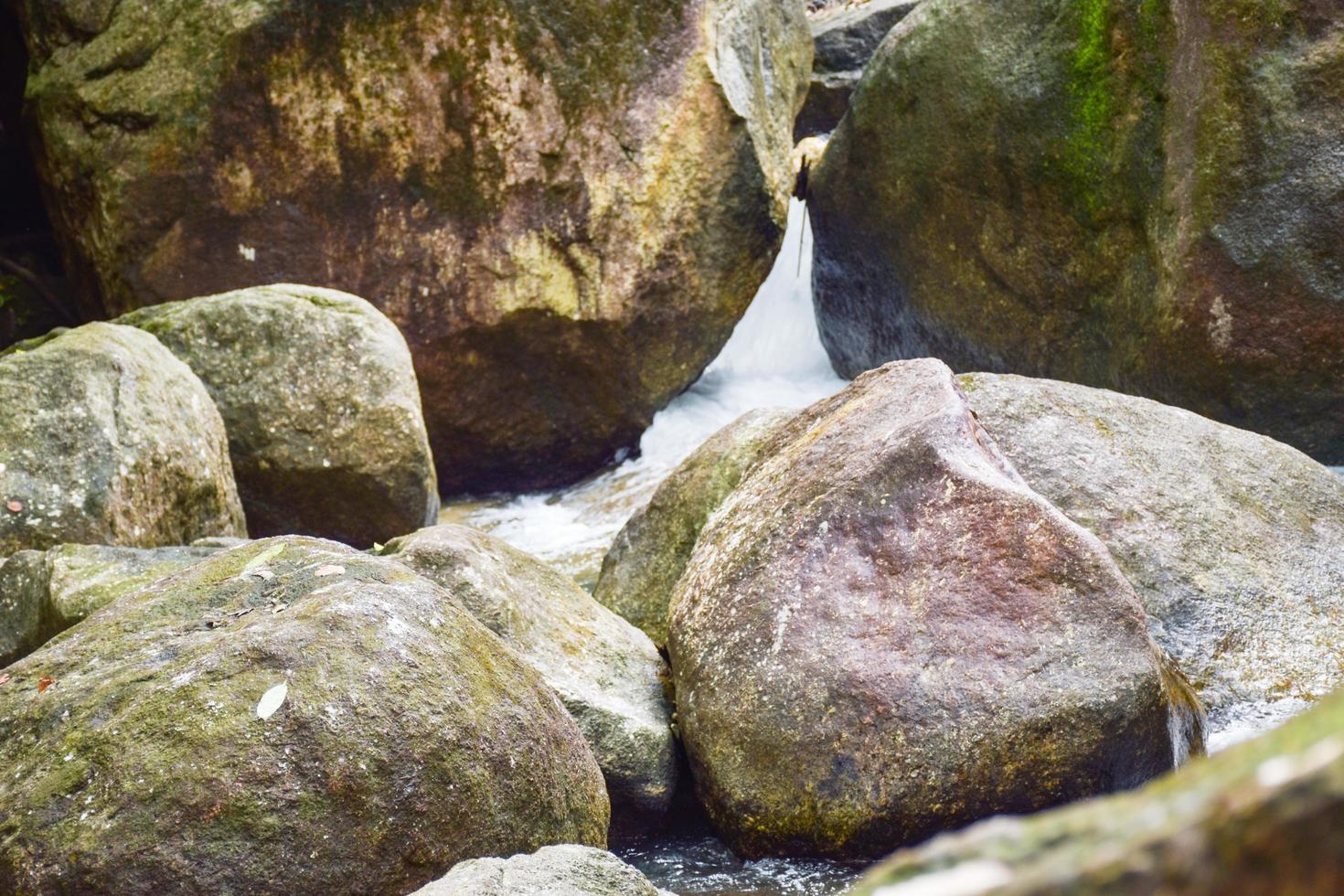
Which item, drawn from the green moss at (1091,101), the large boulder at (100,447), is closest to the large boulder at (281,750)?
the large boulder at (100,447)

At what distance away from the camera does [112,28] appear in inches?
326

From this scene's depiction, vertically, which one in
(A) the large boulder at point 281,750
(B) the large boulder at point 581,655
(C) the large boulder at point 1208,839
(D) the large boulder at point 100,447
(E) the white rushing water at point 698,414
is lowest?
(E) the white rushing water at point 698,414

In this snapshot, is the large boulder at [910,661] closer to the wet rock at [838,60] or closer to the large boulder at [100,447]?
the large boulder at [100,447]

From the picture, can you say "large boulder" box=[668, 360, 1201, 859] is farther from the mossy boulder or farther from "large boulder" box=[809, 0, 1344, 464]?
"large boulder" box=[809, 0, 1344, 464]

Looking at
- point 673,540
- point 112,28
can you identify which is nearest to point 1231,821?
point 673,540

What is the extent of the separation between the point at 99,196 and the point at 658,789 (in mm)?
5916

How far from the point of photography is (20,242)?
10023 millimetres

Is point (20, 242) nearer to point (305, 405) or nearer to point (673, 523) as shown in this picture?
point (305, 405)

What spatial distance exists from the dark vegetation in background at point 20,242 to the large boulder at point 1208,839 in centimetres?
1014

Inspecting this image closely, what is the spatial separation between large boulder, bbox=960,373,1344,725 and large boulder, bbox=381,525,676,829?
61.1 inches

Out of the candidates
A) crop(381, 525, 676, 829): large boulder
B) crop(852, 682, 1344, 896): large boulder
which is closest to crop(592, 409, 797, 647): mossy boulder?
crop(381, 525, 676, 829): large boulder

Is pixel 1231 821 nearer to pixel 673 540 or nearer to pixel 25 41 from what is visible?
pixel 673 540

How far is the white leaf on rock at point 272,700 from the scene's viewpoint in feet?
8.92

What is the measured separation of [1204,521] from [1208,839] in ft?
14.6
